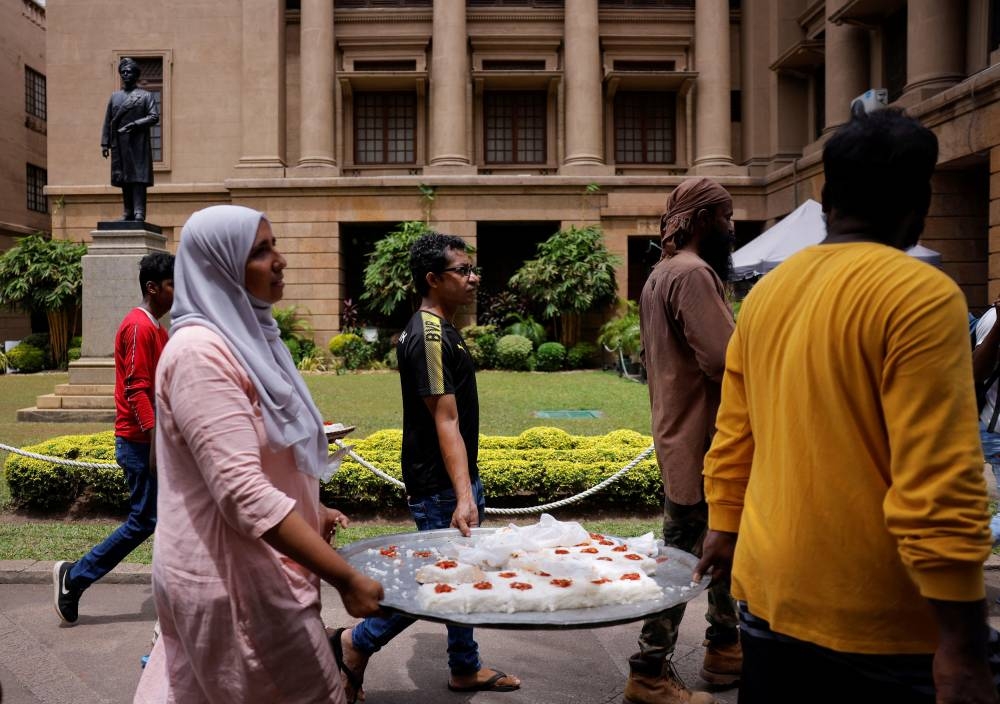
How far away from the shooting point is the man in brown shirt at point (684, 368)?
367 cm

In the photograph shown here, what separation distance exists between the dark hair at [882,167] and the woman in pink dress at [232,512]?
5.20ft

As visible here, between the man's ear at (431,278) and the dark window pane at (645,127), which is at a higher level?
the dark window pane at (645,127)

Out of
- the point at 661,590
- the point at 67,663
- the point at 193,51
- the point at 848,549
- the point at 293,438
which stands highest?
the point at 193,51

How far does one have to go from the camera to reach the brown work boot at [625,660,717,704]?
3.78 metres

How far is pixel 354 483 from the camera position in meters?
7.57

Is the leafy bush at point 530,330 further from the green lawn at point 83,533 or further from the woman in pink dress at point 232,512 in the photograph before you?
the woman in pink dress at point 232,512

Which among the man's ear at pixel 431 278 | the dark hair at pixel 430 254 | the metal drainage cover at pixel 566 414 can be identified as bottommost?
the metal drainage cover at pixel 566 414

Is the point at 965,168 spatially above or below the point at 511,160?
below

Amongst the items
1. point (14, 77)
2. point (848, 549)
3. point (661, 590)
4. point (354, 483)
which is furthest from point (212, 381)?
point (14, 77)

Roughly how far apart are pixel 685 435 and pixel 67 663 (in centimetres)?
357

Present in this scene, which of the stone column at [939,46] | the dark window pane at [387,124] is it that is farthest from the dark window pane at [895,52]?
the dark window pane at [387,124]

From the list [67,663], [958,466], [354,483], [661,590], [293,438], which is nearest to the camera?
[958,466]

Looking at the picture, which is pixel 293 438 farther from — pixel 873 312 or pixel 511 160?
→ pixel 511 160

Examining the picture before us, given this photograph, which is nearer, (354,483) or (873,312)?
(873,312)
